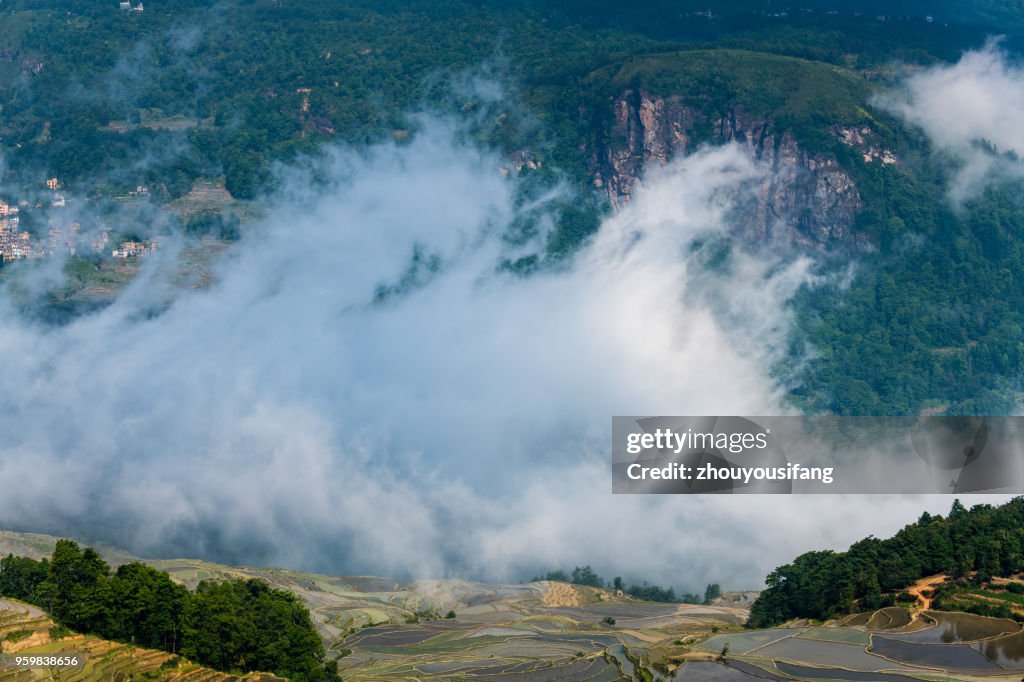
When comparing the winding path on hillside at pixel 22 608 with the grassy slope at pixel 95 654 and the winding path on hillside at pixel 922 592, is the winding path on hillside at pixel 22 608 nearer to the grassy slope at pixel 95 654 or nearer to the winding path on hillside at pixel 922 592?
the grassy slope at pixel 95 654

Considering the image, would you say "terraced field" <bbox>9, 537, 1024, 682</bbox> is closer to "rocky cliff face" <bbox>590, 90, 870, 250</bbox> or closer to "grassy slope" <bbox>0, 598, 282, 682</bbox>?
"grassy slope" <bbox>0, 598, 282, 682</bbox>

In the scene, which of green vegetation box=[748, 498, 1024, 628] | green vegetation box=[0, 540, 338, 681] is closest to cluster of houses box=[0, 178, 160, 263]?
green vegetation box=[748, 498, 1024, 628]

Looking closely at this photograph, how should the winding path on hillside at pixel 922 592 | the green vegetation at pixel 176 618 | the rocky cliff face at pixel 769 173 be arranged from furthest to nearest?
the rocky cliff face at pixel 769 173
the winding path on hillside at pixel 922 592
the green vegetation at pixel 176 618

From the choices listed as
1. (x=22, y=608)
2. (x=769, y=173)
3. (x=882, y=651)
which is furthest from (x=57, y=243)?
(x=882, y=651)

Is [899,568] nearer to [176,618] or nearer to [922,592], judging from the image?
[922,592]

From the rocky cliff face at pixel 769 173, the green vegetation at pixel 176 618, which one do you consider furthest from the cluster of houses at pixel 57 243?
the green vegetation at pixel 176 618
